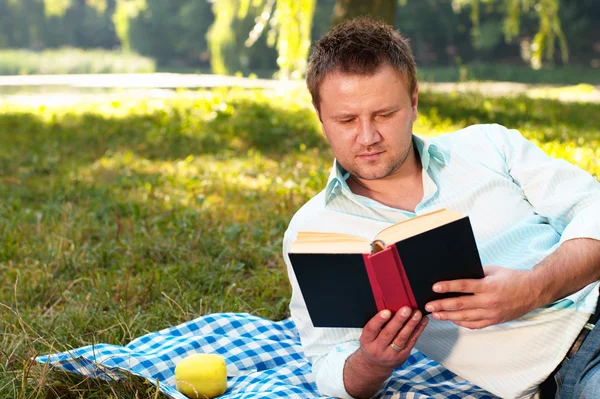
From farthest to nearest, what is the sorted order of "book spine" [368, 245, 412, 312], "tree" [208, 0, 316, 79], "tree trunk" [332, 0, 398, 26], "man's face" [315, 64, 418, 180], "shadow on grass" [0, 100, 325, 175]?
"tree" [208, 0, 316, 79], "tree trunk" [332, 0, 398, 26], "shadow on grass" [0, 100, 325, 175], "man's face" [315, 64, 418, 180], "book spine" [368, 245, 412, 312]

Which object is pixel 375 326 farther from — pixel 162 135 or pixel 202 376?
pixel 162 135

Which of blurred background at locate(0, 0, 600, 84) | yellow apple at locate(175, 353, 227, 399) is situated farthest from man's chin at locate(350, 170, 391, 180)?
blurred background at locate(0, 0, 600, 84)

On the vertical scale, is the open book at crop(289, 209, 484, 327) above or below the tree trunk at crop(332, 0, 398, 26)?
below

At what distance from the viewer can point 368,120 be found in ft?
7.11

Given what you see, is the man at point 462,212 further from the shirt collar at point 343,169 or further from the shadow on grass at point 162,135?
the shadow on grass at point 162,135

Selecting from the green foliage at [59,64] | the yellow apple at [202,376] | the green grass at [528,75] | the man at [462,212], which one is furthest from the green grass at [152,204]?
the green foliage at [59,64]

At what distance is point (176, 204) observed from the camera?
4.95 m

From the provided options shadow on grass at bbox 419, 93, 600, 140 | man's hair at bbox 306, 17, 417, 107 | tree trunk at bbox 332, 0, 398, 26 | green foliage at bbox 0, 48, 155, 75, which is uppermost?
tree trunk at bbox 332, 0, 398, 26

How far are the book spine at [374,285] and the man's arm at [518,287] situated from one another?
0.11m

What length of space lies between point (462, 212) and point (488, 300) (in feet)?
1.67

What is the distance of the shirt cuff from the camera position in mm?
2160

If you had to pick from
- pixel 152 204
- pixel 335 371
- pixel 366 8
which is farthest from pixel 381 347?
pixel 366 8

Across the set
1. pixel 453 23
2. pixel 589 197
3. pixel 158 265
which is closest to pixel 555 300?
pixel 589 197

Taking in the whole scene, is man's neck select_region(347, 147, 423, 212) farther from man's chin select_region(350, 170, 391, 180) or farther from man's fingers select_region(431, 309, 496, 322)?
man's fingers select_region(431, 309, 496, 322)
